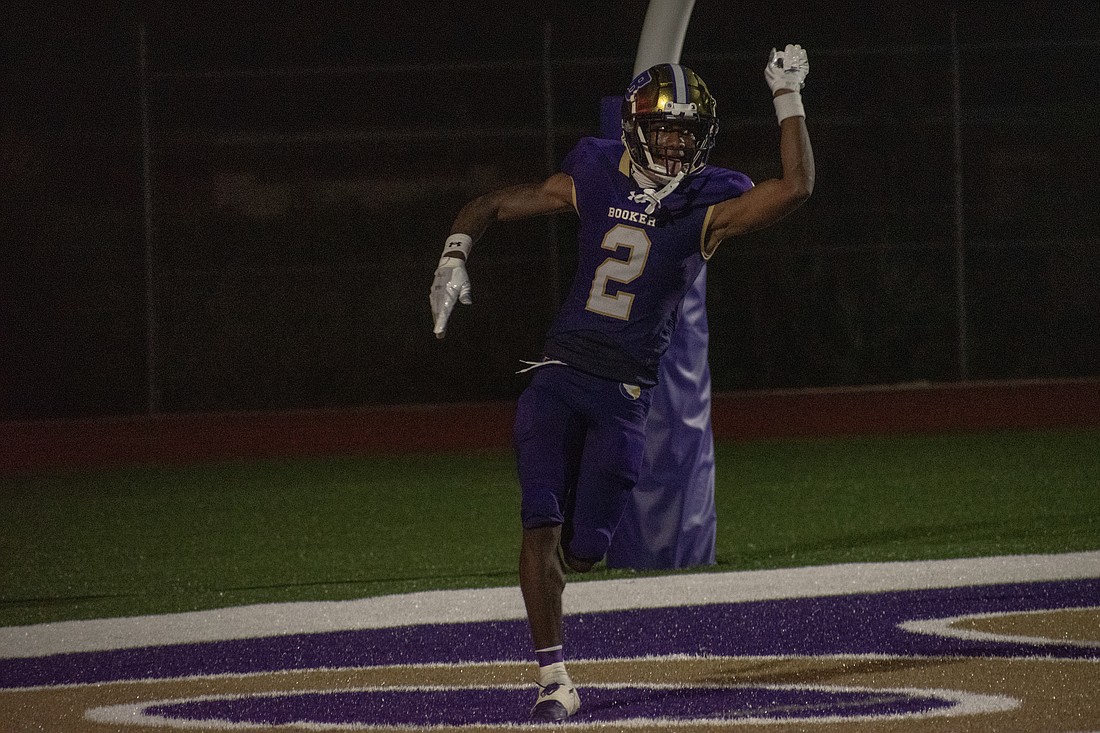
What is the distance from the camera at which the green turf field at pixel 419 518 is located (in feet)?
27.2

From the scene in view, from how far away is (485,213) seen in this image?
5.48 meters

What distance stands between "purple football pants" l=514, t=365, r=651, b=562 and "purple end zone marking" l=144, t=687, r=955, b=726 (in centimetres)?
49

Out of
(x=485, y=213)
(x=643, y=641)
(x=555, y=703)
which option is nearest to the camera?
(x=555, y=703)

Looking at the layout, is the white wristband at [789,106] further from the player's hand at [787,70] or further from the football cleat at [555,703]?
the football cleat at [555,703]

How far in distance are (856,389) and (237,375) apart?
5.95 meters

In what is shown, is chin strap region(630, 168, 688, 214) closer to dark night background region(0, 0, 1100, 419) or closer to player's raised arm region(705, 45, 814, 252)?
player's raised arm region(705, 45, 814, 252)

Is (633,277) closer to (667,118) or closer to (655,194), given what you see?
(655,194)

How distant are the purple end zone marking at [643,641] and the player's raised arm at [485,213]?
143cm

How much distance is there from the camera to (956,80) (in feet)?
55.2

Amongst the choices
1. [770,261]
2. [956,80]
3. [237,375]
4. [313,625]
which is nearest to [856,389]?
[770,261]

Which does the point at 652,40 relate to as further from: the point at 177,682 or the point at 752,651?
Answer: the point at 177,682

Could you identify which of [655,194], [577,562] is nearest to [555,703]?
[577,562]

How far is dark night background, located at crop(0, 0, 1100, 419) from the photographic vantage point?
55.4ft

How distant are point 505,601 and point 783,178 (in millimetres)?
2898
